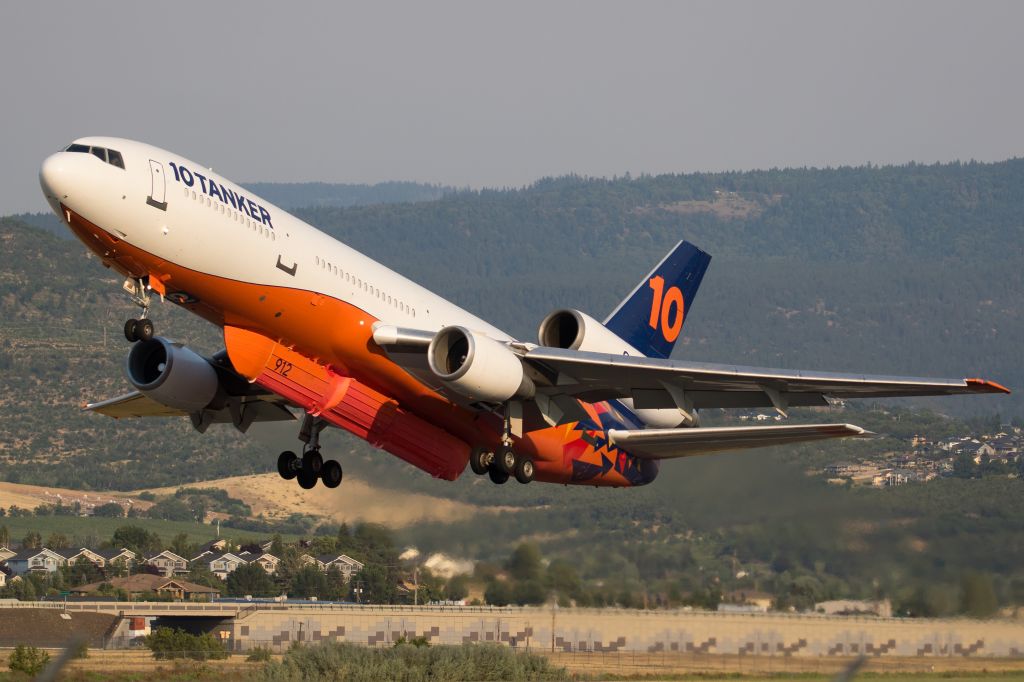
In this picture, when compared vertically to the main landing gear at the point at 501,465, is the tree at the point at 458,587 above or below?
below

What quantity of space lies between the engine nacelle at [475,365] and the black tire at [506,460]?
1787 mm

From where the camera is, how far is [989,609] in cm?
3231

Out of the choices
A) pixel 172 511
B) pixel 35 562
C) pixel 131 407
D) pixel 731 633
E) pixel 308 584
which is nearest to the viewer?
pixel 731 633

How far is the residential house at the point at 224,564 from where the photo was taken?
70688 mm

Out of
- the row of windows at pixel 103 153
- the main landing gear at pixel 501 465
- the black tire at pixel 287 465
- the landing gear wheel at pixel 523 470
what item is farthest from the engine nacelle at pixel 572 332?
the row of windows at pixel 103 153

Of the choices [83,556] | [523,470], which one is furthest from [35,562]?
[523,470]

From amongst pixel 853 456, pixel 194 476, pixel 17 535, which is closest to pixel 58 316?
pixel 194 476

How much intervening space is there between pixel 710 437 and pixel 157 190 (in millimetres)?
12023

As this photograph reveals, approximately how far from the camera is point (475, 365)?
28.2m

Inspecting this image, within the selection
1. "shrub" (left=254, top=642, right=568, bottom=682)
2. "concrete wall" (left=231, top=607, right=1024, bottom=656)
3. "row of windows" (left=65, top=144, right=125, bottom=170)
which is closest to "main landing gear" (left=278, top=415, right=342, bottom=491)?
"concrete wall" (left=231, top=607, right=1024, bottom=656)

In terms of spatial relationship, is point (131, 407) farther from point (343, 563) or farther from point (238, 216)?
point (343, 563)

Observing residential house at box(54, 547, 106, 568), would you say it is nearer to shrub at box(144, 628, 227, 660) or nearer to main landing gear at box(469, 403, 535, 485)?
shrub at box(144, 628, 227, 660)

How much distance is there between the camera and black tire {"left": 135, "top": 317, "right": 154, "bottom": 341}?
1080 inches

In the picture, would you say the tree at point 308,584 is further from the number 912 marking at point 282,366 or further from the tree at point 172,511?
the tree at point 172,511
